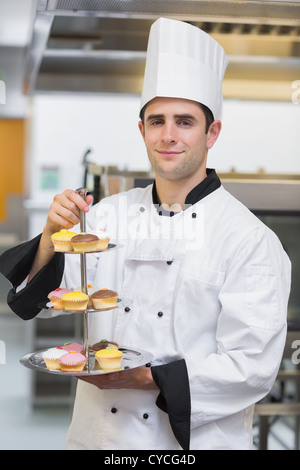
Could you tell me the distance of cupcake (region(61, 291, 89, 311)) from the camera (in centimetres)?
88

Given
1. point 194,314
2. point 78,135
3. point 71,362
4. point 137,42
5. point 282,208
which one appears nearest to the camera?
point 71,362

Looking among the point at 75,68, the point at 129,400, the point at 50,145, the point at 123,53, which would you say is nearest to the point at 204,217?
the point at 129,400

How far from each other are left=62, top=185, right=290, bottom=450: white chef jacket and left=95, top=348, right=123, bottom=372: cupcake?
11cm

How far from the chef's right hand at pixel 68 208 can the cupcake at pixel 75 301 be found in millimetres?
112

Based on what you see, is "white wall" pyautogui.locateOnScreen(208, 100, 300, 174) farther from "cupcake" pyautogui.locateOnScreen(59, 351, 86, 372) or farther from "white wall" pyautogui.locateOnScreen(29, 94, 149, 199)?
"cupcake" pyautogui.locateOnScreen(59, 351, 86, 372)

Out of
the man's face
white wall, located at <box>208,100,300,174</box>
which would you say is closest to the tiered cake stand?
the man's face

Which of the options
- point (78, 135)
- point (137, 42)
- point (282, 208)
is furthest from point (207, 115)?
point (78, 135)

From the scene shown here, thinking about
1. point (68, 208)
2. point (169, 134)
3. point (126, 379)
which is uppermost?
point (169, 134)

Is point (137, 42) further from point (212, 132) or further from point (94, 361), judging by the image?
point (94, 361)

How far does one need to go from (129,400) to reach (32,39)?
87 centimetres

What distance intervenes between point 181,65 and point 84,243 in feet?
1.04

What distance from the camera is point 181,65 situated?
1002 mm

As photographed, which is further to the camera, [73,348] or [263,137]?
[263,137]

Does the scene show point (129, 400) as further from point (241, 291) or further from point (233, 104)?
point (233, 104)
